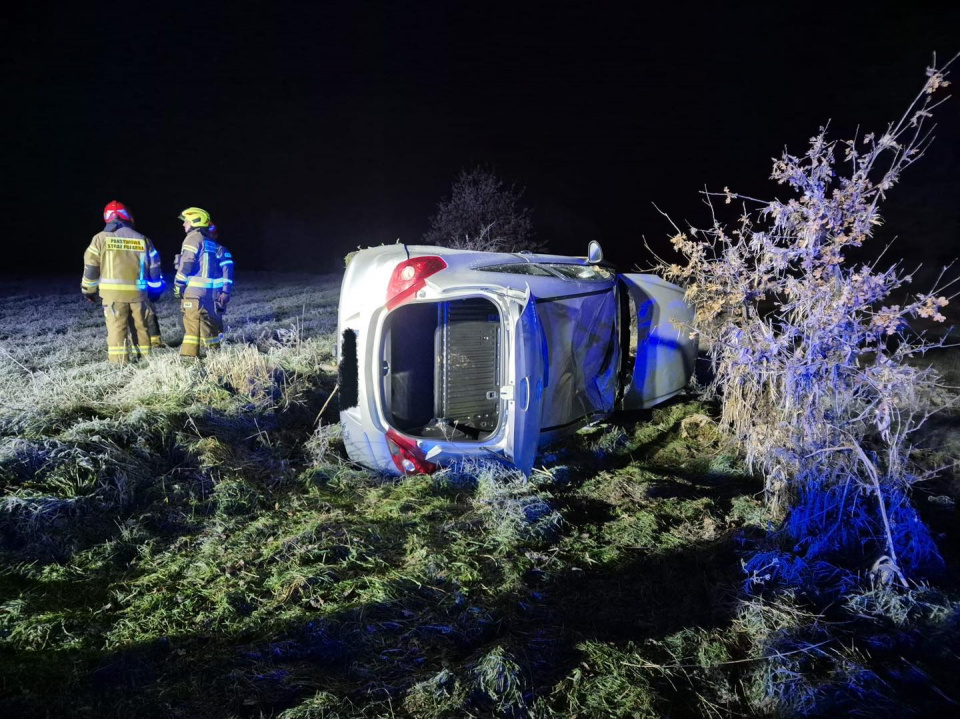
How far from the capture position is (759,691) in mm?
2713

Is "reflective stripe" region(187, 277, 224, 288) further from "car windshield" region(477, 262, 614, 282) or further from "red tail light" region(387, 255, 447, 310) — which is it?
"car windshield" region(477, 262, 614, 282)

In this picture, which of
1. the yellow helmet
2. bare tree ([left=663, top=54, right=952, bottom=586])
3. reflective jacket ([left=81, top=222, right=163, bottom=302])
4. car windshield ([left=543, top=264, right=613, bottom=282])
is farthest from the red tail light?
reflective jacket ([left=81, top=222, right=163, bottom=302])

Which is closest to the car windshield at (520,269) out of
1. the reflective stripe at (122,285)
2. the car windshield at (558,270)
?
the car windshield at (558,270)

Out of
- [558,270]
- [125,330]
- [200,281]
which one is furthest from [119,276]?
[558,270]

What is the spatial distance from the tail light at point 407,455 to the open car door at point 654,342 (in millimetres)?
2222

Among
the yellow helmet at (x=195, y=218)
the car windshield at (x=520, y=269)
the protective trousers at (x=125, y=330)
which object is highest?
the yellow helmet at (x=195, y=218)

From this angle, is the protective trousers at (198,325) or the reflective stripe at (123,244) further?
the protective trousers at (198,325)

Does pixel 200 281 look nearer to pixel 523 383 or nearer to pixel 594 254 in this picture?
pixel 594 254

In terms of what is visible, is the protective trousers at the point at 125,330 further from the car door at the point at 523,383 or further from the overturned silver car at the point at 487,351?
the car door at the point at 523,383

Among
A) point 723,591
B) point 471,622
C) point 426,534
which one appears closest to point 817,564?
point 723,591

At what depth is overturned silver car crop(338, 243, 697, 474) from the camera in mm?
4270

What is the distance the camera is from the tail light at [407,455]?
4363mm

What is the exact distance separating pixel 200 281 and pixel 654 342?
4.96m

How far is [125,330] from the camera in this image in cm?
701
